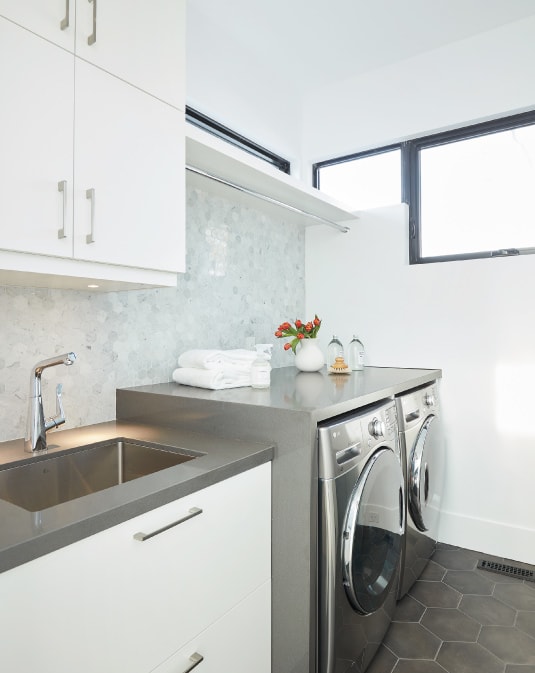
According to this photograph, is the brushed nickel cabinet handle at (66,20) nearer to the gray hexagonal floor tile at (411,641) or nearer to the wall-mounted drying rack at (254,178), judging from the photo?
the wall-mounted drying rack at (254,178)

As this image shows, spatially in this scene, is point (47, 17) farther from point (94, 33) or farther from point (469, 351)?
point (469, 351)

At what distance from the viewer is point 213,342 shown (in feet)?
7.76

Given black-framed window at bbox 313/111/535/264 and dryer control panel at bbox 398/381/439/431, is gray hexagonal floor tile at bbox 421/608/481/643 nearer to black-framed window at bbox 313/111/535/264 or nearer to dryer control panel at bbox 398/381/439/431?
dryer control panel at bbox 398/381/439/431

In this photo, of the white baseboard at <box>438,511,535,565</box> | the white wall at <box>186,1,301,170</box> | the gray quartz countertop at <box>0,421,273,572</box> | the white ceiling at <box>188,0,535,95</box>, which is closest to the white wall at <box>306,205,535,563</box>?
the white baseboard at <box>438,511,535,565</box>

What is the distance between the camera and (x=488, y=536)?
8.21 ft

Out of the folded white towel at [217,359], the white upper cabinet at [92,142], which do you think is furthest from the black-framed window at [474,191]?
the white upper cabinet at [92,142]

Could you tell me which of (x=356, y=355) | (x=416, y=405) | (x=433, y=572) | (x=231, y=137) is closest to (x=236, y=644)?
(x=416, y=405)

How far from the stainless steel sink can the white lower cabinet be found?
0.26 meters

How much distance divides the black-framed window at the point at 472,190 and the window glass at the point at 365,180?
2.3 inches

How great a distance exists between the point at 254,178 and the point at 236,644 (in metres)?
1.84

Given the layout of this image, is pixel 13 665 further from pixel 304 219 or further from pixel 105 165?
pixel 304 219

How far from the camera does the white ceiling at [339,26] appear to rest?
2.29m

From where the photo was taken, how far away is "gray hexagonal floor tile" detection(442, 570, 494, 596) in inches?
84.5

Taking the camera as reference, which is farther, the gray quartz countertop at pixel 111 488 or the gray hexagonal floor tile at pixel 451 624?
the gray hexagonal floor tile at pixel 451 624
